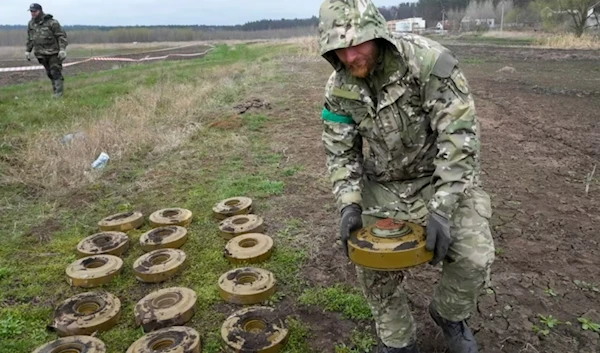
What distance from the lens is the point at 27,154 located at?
688 centimetres

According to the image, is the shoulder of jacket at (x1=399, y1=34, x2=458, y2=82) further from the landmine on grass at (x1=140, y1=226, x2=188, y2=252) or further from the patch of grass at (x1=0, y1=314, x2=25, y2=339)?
the patch of grass at (x1=0, y1=314, x2=25, y2=339)

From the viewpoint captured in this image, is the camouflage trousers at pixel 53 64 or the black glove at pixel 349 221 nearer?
the black glove at pixel 349 221

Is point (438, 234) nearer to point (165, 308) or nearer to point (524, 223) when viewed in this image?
point (165, 308)

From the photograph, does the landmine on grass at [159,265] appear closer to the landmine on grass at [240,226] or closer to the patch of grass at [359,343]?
the landmine on grass at [240,226]

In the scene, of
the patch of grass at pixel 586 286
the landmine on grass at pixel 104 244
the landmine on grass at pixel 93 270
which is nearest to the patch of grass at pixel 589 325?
the patch of grass at pixel 586 286

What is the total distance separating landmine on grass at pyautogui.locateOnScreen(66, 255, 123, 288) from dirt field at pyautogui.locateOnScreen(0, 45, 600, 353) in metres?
1.05

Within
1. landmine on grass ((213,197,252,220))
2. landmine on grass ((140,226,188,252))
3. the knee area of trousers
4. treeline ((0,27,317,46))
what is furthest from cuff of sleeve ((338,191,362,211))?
treeline ((0,27,317,46))

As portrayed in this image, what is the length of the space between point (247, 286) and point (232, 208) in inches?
62.3

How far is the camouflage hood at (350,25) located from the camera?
229 centimetres

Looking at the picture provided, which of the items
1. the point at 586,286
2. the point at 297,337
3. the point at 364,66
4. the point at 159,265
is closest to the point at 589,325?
the point at 586,286

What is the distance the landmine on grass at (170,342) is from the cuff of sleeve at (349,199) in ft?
Answer: 4.14

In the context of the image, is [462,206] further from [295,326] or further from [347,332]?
[295,326]

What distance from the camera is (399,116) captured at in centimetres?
257

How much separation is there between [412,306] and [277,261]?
123cm
